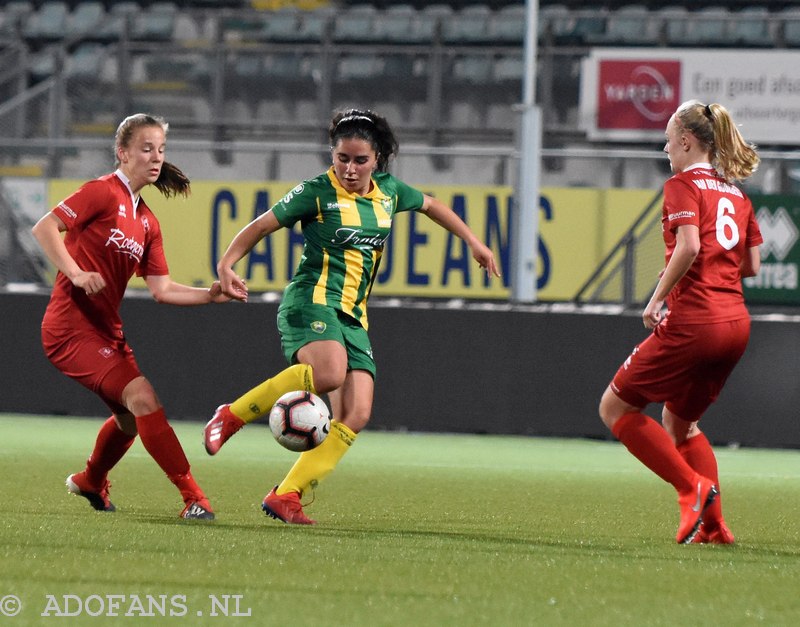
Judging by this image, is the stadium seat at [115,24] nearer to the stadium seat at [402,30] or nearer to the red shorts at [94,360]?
the stadium seat at [402,30]

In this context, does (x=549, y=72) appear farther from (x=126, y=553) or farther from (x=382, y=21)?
(x=126, y=553)

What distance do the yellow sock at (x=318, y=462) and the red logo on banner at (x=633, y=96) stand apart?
1064 centimetres

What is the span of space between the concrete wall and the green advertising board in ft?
3.83

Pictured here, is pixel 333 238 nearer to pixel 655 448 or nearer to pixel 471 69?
pixel 655 448

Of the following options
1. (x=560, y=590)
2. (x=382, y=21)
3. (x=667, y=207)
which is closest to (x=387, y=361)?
(x=667, y=207)

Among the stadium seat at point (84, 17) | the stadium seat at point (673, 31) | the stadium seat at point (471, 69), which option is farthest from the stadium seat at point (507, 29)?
the stadium seat at point (84, 17)

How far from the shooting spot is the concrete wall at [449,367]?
1220cm

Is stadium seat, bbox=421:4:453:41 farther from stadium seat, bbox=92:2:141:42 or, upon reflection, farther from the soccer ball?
the soccer ball

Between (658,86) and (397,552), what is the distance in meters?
11.9

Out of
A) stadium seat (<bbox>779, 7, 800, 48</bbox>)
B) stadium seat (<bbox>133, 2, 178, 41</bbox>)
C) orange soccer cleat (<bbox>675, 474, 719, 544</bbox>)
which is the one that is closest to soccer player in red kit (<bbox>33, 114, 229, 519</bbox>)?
orange soccer cleat (<bbox>675, 474, 719, 544</bbox>)

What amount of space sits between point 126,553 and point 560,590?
1.55 metres

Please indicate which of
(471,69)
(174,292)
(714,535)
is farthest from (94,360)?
(471,69)

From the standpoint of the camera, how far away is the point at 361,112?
21.8ft

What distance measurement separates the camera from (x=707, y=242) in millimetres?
6043
